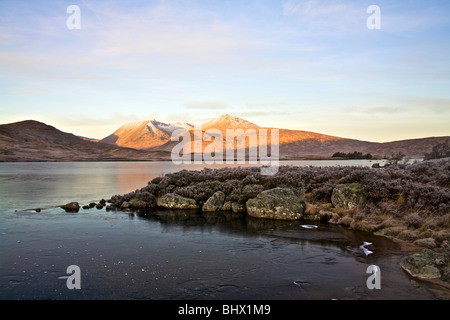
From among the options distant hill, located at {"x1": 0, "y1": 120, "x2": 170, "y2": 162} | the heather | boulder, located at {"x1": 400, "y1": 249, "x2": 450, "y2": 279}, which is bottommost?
boulder, located at {"x1": 400, "y1": 249, "x2": 450, "y2": 279}

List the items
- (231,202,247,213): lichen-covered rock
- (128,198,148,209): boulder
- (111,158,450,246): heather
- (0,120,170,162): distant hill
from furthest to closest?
(0,120,170,162): distant hill
(128,198,148,209): boulder
(231,202,247,213): lichen-covered rock
(111,158,450,246): heather

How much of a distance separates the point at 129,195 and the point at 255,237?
1003cm

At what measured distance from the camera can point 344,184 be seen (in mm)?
15344

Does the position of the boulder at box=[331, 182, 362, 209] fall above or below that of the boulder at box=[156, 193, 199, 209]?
above

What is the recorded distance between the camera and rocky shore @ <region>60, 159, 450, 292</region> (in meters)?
10.2

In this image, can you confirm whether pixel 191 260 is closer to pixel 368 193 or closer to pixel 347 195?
pixel 347 195

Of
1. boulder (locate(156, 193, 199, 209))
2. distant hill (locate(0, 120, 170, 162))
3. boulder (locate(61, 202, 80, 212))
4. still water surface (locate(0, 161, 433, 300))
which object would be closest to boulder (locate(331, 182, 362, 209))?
still water surface (locate(0, 161, 433, 300))

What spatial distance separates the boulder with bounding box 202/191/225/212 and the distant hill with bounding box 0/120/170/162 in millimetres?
103503

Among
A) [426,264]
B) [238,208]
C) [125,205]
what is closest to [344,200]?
[238,208]

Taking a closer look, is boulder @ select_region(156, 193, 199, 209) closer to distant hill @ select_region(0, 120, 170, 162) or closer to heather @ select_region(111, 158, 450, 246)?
heather @ select_region(111, 158, 450, 246)

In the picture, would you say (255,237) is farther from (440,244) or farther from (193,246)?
(440,244)

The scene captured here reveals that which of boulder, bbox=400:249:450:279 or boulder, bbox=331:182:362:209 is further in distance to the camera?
boulder, bbox=331:182:362:209

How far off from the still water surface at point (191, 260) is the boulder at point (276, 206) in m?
0.89

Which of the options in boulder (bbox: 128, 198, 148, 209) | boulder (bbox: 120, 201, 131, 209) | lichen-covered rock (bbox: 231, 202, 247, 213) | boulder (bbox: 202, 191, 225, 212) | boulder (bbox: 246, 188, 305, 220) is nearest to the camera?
boulder (bbox: 246, 188, 305, 220)
